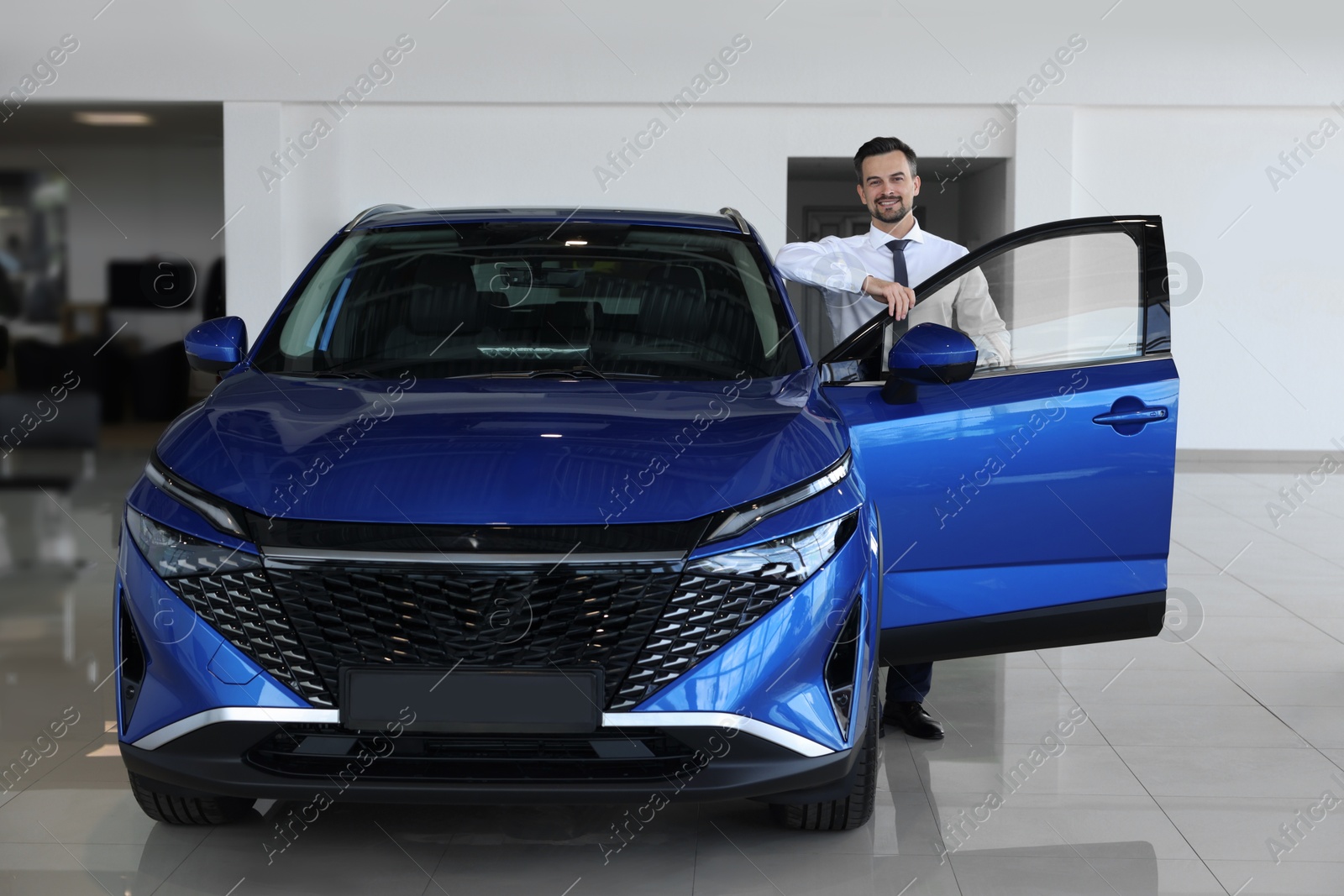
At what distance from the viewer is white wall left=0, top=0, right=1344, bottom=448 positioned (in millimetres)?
9461

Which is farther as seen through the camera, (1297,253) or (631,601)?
(1297,253)

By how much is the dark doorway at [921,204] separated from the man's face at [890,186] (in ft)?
14.0

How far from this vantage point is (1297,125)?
9805 mm

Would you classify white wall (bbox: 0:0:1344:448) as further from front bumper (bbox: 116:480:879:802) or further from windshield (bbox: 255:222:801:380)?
front bumper (bbox: 116:480:879:802)

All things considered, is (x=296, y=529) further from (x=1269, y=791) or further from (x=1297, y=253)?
(x=1297, y=253)

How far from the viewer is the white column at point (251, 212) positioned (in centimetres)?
969

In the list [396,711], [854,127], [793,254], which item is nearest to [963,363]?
[793,254]

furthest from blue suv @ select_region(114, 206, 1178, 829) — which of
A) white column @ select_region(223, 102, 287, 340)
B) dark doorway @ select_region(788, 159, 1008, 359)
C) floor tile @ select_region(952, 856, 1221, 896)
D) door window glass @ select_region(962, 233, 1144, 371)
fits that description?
white column @ select_region(223, 102, 287, 340)

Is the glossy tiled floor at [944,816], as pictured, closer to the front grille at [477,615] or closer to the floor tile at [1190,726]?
the floor tile at [1190,726]

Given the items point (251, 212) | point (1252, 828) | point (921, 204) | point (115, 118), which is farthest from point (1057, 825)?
point (115, 118)

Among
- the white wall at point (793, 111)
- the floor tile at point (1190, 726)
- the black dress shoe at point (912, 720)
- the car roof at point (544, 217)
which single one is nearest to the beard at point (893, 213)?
the car roof at point (544, 217)

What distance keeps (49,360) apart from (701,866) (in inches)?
567

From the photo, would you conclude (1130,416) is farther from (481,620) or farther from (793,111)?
(793,111)

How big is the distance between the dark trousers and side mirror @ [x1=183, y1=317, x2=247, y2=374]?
1842 millimetres
